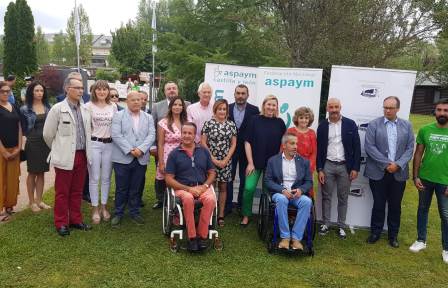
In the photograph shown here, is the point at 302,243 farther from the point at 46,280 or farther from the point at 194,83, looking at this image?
the point at 194,83

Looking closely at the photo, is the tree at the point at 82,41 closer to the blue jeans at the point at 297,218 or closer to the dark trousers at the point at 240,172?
the dark trousers at the point at 240,172

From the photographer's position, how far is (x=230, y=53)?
10430 mm

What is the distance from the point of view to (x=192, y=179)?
14.7 feet

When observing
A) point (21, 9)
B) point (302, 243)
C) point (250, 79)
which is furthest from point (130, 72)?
point (302, 243)

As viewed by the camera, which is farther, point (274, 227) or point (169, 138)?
point (169, 138)

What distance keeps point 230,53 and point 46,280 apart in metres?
7.93

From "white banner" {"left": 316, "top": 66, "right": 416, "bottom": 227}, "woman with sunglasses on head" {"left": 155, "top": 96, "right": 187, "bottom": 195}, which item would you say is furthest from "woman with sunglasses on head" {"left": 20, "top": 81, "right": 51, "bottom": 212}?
"white banner" {"left": 316, "top": 66, "right": 416, "bottom": 227}

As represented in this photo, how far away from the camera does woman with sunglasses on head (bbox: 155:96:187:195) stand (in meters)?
4.84

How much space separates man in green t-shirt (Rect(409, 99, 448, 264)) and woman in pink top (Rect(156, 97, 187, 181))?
8.90ft

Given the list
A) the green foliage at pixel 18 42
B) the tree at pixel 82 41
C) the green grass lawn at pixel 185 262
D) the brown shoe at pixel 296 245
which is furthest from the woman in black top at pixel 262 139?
the tree at pixel 82 41

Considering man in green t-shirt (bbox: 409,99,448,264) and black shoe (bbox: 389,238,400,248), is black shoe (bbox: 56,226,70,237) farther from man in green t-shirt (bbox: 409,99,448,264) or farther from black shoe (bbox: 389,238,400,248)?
man in green t-shirt (bbox: 409,99,448,264)

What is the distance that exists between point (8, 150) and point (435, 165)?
190 inches

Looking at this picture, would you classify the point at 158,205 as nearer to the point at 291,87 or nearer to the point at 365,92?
the point at 291,87

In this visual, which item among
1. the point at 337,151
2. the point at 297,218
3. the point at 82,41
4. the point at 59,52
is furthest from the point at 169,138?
the point at 59,52
